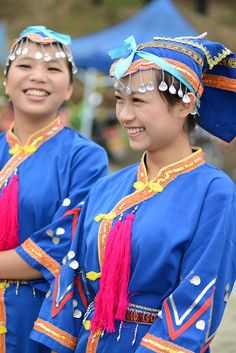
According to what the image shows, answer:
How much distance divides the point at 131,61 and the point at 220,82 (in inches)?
13.9

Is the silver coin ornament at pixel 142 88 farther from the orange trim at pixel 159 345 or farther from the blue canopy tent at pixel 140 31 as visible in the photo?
the blue canopy tent at pixel 140 31

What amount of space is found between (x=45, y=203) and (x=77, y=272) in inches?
15.9

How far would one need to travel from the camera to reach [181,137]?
2.61m

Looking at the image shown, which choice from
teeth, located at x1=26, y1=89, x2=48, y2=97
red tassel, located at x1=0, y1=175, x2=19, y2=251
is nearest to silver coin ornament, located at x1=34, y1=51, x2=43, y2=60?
teeth, located at x1=26, y1=89, x2=48, y2=97

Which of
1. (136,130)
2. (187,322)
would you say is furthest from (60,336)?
(136,130)

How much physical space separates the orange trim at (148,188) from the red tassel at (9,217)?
1.92 ft

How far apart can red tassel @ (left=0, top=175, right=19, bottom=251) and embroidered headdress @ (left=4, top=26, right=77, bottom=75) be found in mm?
568

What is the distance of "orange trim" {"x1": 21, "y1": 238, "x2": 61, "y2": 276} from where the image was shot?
3039mm

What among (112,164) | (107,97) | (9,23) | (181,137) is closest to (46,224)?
(181,137)

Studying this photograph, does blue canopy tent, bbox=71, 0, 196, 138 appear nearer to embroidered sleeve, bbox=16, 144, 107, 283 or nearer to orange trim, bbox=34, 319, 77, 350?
embroidered sleeve, bbox=16, 144, 107, 283

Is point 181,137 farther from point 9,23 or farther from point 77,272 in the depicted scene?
point 9,23

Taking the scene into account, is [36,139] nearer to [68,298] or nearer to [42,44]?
[42,44]

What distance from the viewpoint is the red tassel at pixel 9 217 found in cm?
310

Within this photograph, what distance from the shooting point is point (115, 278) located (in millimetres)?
2531
